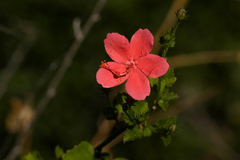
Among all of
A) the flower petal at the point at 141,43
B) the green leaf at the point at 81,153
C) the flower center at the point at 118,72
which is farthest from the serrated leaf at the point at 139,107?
the green leaf at the point at 81,153

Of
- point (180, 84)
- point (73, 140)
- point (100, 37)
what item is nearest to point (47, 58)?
point (100, 37)

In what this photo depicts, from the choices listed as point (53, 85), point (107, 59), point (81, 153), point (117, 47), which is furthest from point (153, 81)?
point (107, 59)

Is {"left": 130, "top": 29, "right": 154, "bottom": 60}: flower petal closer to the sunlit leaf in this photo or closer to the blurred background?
the sunlit leaf

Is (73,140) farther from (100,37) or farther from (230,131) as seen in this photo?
(230,131)

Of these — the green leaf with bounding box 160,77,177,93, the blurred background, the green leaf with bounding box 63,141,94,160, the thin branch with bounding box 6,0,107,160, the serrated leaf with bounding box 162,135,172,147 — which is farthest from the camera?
the blurred background

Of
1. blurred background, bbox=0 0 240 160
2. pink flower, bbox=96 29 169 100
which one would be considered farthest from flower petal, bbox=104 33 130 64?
blurred background, bbox=0 0 240 160

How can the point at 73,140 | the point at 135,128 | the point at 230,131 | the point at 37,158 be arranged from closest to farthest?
the point at 135,128 < the point at 37,158 < the point at 73,140 < the point at 230,131
